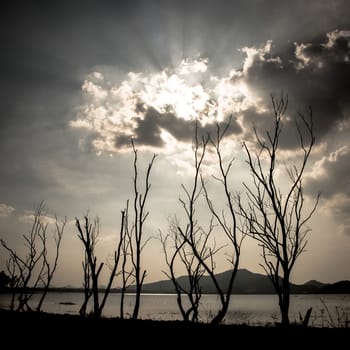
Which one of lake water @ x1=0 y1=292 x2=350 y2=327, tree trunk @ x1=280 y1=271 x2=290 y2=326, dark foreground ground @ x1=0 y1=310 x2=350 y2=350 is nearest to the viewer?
dark foreground ground @ x1=0 y1=310 x2=350 y2=350

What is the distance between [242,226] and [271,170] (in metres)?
2.00

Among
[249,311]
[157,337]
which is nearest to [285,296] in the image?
[157,337]

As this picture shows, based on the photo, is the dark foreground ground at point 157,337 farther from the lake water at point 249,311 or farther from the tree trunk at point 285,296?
the lake water at point 249,311

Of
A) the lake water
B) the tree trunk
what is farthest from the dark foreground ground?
the lake water

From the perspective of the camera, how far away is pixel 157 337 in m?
7.20

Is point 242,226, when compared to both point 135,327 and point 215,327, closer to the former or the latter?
point 215,327

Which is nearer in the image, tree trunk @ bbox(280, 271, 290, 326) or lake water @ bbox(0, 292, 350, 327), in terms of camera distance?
tree trunk @ bbox(280, 271, 290, 326)

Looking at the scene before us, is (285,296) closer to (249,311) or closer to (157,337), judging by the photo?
(157,337)

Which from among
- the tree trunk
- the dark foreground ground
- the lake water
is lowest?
the lake water

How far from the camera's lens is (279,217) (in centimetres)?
905

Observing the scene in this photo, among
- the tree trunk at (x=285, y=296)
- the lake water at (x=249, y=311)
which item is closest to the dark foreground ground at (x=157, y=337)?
the tree trunk at (x=285, y=296)

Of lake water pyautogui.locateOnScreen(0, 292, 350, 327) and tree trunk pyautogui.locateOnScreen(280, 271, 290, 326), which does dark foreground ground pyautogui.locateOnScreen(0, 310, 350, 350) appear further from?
lake water pyautogui.locateOnScreen(0, 292, 350, 327)

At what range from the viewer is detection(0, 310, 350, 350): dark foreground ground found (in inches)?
259

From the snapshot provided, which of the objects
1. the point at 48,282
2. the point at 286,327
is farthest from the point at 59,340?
the point at 48,282
